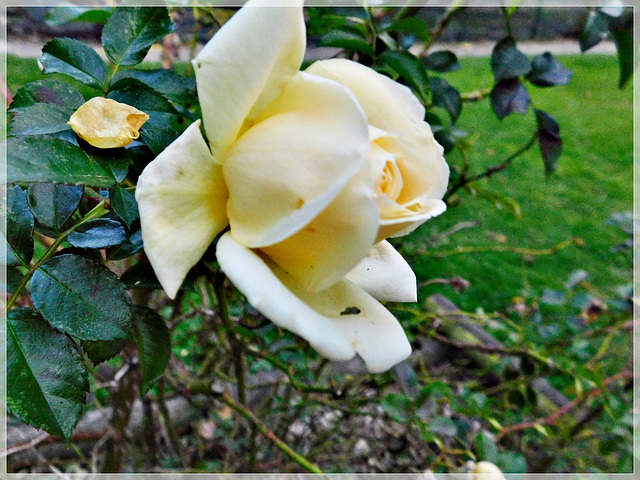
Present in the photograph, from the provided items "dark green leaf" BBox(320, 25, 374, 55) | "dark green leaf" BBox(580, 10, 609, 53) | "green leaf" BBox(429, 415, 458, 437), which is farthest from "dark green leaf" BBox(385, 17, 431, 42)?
"green leaf" BBox(429, 415, 458, 437)

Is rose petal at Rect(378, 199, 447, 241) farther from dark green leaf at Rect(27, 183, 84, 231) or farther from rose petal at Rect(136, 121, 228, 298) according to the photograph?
dark green leaf at Rect(27, 183, 84, 231)

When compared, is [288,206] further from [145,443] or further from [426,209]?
[145,443]

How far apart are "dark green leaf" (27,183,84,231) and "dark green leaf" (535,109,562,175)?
2.23ft

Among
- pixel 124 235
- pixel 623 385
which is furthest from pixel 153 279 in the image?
pixel 623 385

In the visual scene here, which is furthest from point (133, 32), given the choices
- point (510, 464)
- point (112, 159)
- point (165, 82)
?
point (510, 464)

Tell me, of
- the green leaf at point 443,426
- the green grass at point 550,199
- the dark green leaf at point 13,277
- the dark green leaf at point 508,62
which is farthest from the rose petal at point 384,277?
the green grass at point 550,199

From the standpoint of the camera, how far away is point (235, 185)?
0.95ft

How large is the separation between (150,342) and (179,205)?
17 centimetres

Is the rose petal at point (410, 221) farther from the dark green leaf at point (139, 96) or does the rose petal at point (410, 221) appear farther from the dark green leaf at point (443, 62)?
the dark green leaf at point (443, 62)

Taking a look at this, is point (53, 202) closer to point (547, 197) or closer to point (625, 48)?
point (625, 48)

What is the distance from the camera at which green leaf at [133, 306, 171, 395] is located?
1.26 ft

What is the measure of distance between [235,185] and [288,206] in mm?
43

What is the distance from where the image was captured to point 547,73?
72 centimetres

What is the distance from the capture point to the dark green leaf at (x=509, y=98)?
2.12 feet
